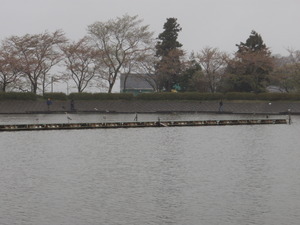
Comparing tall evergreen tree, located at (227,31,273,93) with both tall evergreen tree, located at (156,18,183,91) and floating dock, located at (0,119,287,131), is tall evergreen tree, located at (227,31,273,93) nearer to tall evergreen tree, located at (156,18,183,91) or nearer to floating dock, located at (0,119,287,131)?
tall evergreen tree, located at (156,18,183,91)

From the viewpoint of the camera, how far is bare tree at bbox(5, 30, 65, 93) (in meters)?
80.9

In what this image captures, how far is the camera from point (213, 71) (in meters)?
85.6

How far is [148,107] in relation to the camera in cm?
7656

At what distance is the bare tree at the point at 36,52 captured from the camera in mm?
80938

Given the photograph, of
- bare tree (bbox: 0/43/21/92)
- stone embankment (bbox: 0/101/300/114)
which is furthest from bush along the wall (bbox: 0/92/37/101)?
bare tree (bbox: 0/43/21/92)

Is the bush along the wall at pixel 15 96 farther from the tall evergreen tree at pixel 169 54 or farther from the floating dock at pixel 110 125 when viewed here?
the floating dock at pixel 110 125

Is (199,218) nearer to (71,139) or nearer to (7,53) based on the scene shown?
(71,139)

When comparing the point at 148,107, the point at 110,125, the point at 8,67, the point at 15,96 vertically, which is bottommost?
the point at 110,125

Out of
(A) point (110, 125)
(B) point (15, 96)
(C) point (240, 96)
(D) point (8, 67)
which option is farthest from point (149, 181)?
(D) point (8, 67)

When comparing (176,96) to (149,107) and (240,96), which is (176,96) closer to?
(149,107)

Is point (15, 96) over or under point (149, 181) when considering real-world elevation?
over

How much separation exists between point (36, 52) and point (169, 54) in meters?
20.1

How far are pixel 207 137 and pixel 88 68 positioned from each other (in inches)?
2041

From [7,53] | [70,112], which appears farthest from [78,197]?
[7,53]
